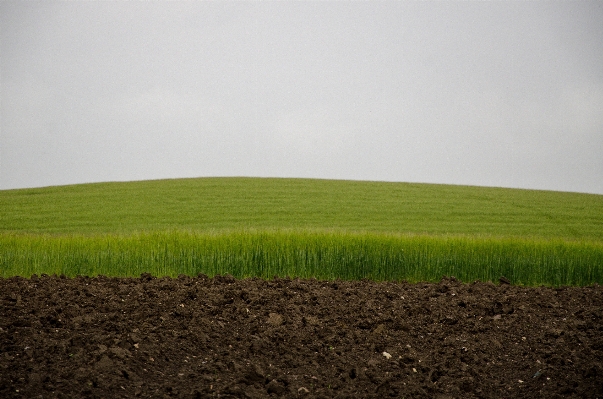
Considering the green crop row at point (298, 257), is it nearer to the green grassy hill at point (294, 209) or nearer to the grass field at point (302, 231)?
the grass field at point (302, 231)

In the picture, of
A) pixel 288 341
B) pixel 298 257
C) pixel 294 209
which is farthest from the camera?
pixel 294 209

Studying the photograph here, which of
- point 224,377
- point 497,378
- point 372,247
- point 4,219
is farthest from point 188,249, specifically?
point 4,219

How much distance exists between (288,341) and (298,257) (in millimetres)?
4684

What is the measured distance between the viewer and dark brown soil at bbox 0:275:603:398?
533 cm

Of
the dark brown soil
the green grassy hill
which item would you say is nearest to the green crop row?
the dark brown soil

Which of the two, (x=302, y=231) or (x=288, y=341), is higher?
(x=302, y=231)

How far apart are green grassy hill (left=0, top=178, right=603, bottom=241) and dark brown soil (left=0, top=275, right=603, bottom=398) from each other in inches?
377

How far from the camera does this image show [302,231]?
11773 mm

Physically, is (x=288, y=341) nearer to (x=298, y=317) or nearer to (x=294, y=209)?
(x=298, y=317)

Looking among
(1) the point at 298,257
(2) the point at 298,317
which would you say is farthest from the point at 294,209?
(2) the point at 298,317

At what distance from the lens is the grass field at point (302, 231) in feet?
36.1

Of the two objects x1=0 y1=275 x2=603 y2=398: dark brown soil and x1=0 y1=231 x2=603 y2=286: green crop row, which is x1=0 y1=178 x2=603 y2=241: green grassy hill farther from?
x1=0 y1=275 x2=603 y2=398: dark brown soil

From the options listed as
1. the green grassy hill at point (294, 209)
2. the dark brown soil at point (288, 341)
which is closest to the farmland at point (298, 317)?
the dark brown soil at point (288, 341)

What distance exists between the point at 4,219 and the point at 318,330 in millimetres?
19584
